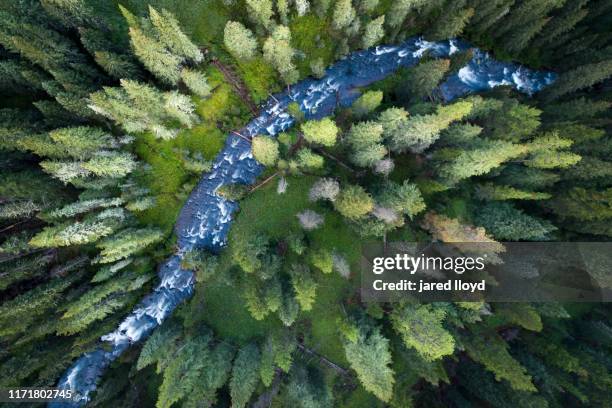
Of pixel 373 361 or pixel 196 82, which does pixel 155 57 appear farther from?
pixel 373 361

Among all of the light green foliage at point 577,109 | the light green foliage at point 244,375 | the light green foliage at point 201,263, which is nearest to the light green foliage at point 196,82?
the light green foliage at point 201,263

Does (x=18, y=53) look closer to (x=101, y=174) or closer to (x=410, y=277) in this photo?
(x=101, y=174)

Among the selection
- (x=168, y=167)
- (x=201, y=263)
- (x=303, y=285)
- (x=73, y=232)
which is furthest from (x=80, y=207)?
(x=303, y=285)

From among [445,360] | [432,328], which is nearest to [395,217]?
[432,328]

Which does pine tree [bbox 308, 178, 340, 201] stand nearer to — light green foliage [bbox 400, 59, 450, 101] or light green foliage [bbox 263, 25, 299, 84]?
light green foliage [bbox 263, 25, 299, 84]

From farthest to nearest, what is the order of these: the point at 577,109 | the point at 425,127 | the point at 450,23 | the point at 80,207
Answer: the point at 450,23 < the point at 577,109 < the point at 80,207 < the point at 425,127

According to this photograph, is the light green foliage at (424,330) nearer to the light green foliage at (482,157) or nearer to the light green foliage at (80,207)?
the light green foliage at (482,157)
